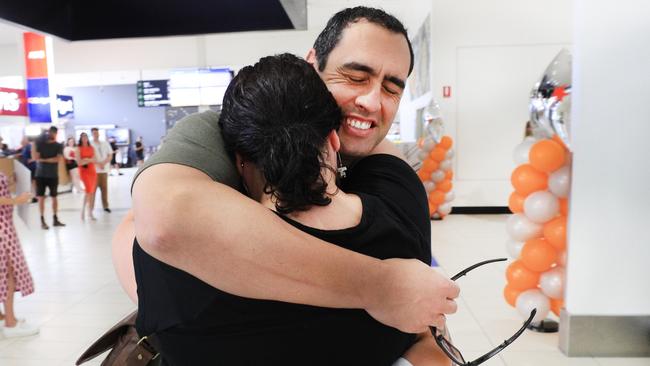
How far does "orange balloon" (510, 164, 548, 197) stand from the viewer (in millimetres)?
3230

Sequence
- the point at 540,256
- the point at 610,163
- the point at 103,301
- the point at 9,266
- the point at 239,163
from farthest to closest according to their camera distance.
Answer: the point at 103,301 → the point at 9,266 → the point at 540,256 → the point at 610,163 → the point at 239,163

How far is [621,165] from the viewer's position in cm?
271

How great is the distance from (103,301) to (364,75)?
3.93 meters

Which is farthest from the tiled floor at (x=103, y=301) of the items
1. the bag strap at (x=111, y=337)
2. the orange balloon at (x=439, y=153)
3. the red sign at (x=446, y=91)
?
the bag strap at (x=111, y=337)

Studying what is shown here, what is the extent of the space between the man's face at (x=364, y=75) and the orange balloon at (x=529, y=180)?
2.53 meters

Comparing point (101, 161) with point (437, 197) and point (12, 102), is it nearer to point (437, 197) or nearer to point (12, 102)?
point (12, 102)

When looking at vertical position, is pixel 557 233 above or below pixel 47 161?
below

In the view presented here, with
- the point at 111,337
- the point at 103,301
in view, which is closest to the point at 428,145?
the point at 103,301

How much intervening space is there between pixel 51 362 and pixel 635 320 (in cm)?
354

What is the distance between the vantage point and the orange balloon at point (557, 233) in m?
3.04

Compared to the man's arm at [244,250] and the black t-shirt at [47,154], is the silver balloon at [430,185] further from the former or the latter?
the man's arm at [244,250]

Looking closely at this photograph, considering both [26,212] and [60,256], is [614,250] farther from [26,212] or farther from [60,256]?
[60,256]

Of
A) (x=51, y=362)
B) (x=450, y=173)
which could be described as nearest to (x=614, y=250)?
(x=51, y=362)

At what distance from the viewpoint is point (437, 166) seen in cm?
714
